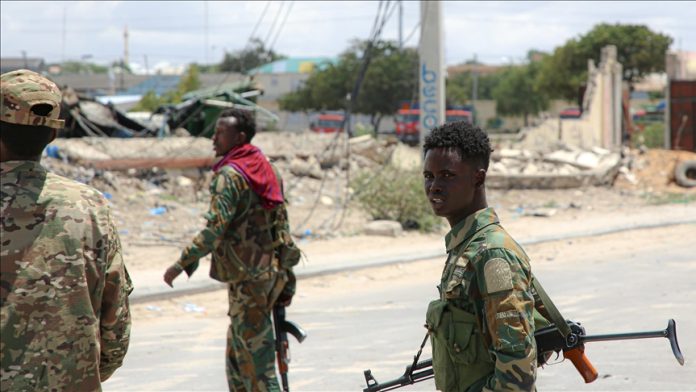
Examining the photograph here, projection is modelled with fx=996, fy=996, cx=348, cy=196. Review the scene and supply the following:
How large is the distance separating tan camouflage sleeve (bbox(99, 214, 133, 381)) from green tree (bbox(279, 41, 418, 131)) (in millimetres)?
47563

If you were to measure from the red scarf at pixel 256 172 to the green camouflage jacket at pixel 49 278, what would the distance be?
2621 millimetres

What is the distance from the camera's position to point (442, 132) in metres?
3.03

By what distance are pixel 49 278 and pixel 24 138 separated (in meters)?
0.39

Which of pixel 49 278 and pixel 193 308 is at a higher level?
pixel 49 278

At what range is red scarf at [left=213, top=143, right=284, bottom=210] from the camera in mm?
5445

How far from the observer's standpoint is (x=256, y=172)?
17.9 feet

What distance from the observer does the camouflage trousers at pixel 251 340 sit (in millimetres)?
5262

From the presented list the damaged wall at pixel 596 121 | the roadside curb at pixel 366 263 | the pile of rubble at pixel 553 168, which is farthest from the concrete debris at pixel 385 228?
the damaged wall at pixel 596 121

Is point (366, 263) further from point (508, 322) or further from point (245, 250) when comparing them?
point (508, 322)

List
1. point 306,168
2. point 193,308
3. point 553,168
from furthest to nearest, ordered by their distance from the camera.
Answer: point 553,168 < point 306,168 < point 193,308

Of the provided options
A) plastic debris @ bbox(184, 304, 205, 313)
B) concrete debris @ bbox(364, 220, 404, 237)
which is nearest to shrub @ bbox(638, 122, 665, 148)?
concrete debris @ bbox(364, 220, 404, 237)

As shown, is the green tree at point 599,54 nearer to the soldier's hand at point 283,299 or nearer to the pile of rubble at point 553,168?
the pile of rubble at point 553,168

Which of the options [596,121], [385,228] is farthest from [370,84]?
[385,228]

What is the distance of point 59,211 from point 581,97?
28792mm
